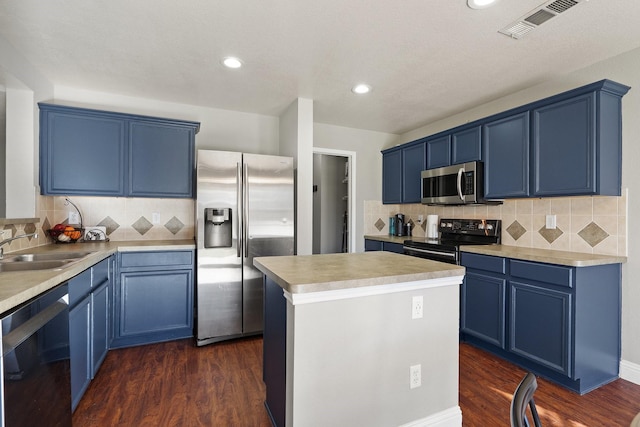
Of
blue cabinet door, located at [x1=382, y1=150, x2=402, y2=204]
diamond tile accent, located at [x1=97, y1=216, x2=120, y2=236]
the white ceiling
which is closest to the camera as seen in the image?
the white ceiling

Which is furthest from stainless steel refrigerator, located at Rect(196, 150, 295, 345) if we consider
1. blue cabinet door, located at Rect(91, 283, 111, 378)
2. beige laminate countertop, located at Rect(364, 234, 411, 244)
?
beige laminate countertop, located at Rect(364, 234, 411, 244)

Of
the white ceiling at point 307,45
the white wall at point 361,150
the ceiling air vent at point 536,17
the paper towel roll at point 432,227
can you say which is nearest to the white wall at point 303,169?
the white ceiling at point 307,45

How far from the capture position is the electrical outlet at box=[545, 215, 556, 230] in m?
2.78

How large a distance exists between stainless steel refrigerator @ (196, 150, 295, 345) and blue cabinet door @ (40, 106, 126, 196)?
2.80 feet

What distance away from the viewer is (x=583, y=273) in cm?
216

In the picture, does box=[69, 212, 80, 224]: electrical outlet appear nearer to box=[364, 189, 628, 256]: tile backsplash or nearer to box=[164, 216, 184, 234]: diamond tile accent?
box=[164, 216, 184, 234]: diamond tile accent

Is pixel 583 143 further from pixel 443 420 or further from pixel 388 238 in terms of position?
pixel 388 238

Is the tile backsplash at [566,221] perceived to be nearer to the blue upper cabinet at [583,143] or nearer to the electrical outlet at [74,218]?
the blue upper cabinet at [583,143]

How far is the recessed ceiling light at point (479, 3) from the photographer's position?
180 cm

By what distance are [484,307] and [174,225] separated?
3.24 meters

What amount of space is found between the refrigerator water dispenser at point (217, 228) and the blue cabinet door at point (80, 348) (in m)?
1.07

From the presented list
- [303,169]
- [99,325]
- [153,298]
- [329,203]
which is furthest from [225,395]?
[329,203]

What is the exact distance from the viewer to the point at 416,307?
1.69 meters

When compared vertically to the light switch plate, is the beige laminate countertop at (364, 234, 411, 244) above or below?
below
